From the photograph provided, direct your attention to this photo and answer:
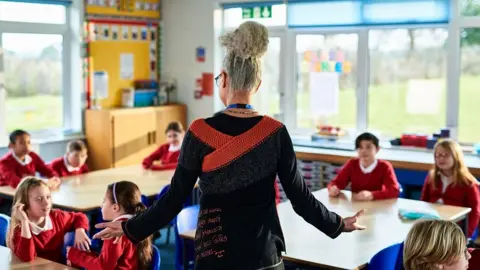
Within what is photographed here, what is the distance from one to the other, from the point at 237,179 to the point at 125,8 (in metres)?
5.93

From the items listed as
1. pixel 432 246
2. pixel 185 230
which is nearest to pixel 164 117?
pixel 185 230

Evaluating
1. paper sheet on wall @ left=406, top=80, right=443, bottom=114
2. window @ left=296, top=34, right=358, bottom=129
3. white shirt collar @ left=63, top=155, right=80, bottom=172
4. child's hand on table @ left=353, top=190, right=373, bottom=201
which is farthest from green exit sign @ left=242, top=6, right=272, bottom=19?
child's hand on table @ left=353, top=190, right=373, bottom=201

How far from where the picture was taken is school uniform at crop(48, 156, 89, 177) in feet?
19.8

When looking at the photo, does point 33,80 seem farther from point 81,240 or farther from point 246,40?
point 246,40

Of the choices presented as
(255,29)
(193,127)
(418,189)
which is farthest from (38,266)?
(418,189)

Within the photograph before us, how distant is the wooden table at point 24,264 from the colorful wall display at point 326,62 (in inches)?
181

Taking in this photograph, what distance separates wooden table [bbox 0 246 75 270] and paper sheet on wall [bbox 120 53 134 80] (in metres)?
4.65

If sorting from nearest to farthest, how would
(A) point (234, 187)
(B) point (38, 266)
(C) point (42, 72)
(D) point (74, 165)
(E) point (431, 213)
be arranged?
(A) point (234, 187), (B) point (38, 266), (E) point (431, 213), (D) point (74, 165), (C) point (42, 72)

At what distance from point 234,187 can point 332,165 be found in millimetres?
4410

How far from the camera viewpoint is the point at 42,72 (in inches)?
290

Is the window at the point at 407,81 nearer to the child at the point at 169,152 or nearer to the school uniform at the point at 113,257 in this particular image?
the child at the point at 169,152

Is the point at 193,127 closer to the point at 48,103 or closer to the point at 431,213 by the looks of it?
the point at 431,213

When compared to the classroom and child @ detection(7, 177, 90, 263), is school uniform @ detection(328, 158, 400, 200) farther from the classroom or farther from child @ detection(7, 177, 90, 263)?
child @ detection(7, 177, 90, 263)

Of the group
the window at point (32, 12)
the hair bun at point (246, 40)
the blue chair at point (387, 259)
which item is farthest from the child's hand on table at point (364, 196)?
the window at point (32, 12)
